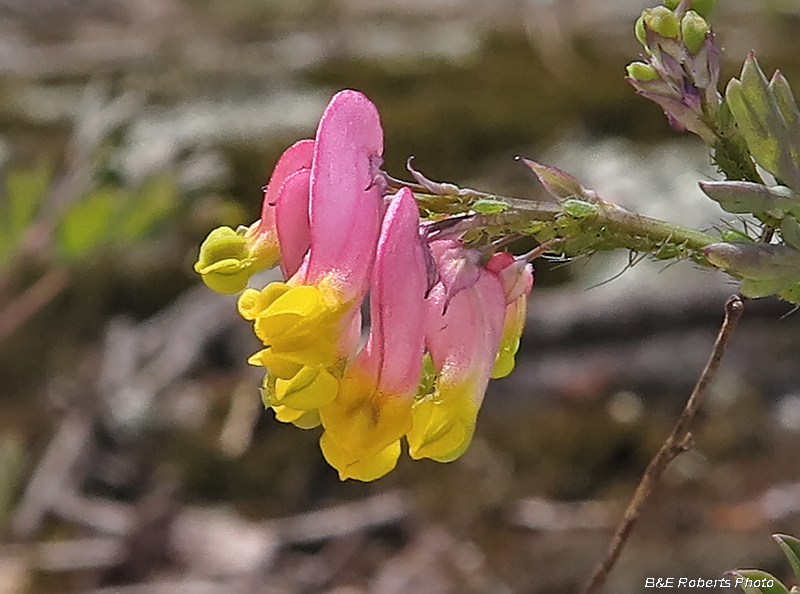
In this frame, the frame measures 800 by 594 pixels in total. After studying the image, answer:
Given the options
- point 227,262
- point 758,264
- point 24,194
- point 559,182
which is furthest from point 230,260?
point 24,194

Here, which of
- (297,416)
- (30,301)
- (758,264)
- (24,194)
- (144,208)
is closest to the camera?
(758,264)

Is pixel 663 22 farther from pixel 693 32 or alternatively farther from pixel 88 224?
pixel 88 224

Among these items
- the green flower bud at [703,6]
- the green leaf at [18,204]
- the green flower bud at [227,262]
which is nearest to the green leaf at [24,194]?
the green leaf at [18,204]

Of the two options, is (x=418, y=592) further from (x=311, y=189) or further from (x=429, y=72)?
(x=429, y=72)

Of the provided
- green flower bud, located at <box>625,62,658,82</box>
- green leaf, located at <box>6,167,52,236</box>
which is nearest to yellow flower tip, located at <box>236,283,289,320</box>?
green flower bud, located at <box>625,62,658,82</box>

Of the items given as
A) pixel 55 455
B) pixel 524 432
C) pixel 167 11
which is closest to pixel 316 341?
pixel 524 432

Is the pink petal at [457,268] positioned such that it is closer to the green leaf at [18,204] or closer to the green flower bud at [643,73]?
the green flower bud at [643,73]
